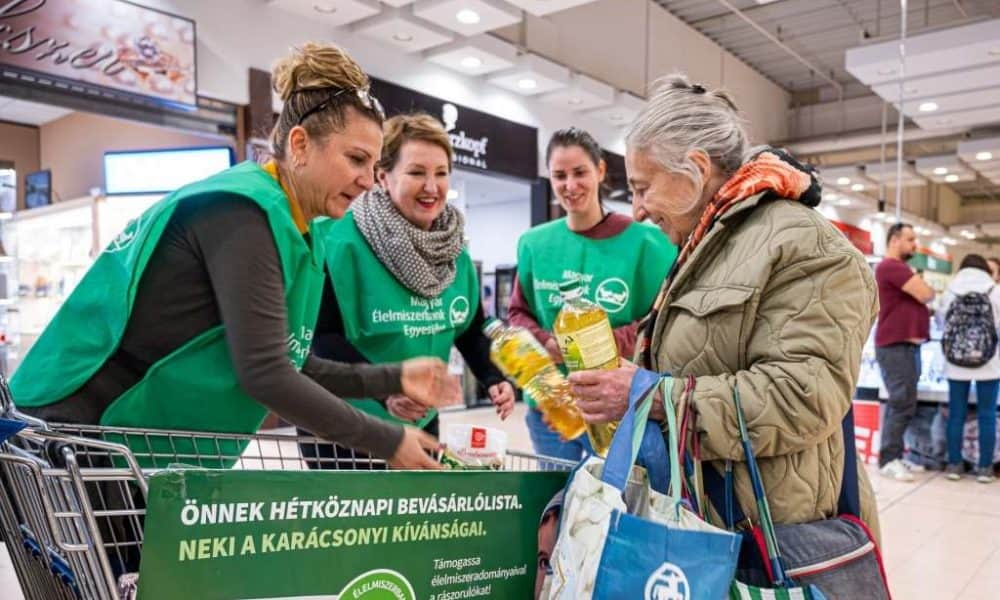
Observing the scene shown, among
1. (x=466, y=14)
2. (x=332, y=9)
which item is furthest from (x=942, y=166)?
(x=332, y=9)

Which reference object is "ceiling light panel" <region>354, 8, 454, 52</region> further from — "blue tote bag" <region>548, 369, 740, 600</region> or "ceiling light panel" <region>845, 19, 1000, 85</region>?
"blue tote bag" <region>548, 369, 740, 600</region>

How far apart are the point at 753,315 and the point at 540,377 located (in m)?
0.61

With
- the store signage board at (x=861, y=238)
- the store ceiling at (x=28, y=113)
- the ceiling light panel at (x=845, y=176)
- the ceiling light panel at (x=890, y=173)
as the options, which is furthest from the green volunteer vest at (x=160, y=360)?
the store signage board at (x=861, y=238)

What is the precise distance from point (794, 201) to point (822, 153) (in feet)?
46.5

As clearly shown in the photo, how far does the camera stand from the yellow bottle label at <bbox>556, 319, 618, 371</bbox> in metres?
1.38

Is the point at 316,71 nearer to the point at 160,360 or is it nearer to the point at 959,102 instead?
the point at 160,360

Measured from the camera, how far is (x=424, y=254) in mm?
2096

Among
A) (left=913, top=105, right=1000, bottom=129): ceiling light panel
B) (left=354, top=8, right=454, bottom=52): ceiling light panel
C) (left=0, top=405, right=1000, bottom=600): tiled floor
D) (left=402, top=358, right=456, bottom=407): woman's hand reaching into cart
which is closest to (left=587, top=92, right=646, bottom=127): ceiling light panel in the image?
(left=354, top=8, right=454, bottom=52): ceiling light panel

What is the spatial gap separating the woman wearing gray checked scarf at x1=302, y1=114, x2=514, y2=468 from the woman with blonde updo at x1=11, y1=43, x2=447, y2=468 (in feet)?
1.94

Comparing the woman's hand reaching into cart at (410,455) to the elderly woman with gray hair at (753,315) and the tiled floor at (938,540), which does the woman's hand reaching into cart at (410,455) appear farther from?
the tiled floor at (938,540)

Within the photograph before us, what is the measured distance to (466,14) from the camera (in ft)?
21.5

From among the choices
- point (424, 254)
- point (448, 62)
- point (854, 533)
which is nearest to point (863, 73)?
point (448, 62)

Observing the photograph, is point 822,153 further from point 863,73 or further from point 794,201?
point 794,201

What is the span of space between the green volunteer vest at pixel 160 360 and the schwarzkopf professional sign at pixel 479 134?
6.11 m
